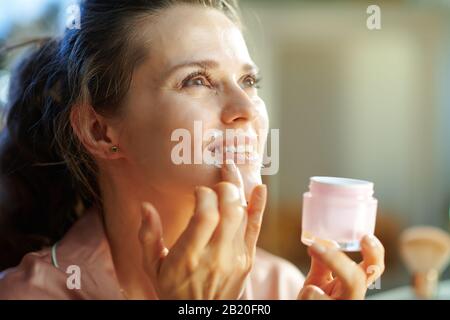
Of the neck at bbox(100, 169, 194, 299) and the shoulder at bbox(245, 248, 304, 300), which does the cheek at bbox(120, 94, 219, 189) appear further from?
the shoulder at bbox(245, 248, 304, 300)

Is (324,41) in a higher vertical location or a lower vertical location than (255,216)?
higher

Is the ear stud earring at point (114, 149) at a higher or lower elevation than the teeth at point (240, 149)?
lower

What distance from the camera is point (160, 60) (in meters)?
0.76

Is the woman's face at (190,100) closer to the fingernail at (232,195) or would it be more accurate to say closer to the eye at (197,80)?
the eye at (197,80)

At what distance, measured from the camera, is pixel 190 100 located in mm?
741

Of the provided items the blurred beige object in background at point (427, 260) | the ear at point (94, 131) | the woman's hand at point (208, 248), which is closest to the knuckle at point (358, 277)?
the woman's hand at point (208, 248)

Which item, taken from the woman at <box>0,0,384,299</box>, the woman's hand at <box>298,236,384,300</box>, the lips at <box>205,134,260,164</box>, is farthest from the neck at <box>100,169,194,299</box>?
the woman's hand at <box>298,236,384,300</box>

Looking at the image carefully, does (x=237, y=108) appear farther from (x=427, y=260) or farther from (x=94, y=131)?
(x=427, y=260)

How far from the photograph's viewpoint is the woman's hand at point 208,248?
57 centimetres

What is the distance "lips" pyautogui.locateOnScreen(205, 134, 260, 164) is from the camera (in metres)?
0.71

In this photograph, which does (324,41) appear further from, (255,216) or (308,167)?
(255,216)

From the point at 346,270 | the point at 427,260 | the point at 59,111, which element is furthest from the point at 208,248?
the point at 427,260
